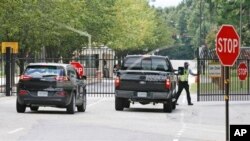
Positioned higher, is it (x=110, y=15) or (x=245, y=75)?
(x=110, y=15)

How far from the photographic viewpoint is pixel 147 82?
94.1 feet

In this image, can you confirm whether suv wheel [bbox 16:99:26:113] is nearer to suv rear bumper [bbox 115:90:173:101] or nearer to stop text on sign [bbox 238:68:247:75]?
suv rear bumper [bbox 115:90:173:101]

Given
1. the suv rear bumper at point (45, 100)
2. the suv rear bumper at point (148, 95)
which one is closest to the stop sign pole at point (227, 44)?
the suv rear bumper at point (45, 100)

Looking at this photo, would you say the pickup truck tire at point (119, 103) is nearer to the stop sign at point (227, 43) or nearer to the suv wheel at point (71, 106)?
the suv wheel at point (71, 106)

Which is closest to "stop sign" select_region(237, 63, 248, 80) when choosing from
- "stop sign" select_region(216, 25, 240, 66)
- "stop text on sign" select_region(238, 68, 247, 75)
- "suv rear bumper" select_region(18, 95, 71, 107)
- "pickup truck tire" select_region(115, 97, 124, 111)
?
"stop text on sign" select_region(238, 68, 247, 75)

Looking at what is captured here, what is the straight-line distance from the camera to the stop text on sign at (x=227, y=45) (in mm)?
15430

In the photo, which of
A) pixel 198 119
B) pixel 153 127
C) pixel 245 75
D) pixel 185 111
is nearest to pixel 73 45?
pixel 245 75

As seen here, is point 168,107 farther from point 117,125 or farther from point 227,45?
point 227,45

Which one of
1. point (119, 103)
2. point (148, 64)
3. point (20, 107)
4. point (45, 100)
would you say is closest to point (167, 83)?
point (148, 64)

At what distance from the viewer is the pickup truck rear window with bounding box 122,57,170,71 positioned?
29.4m

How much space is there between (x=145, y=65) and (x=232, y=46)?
1395cm

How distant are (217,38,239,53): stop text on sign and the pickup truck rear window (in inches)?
543

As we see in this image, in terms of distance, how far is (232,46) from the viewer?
15484 mm

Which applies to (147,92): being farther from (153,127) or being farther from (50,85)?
(153,127)
